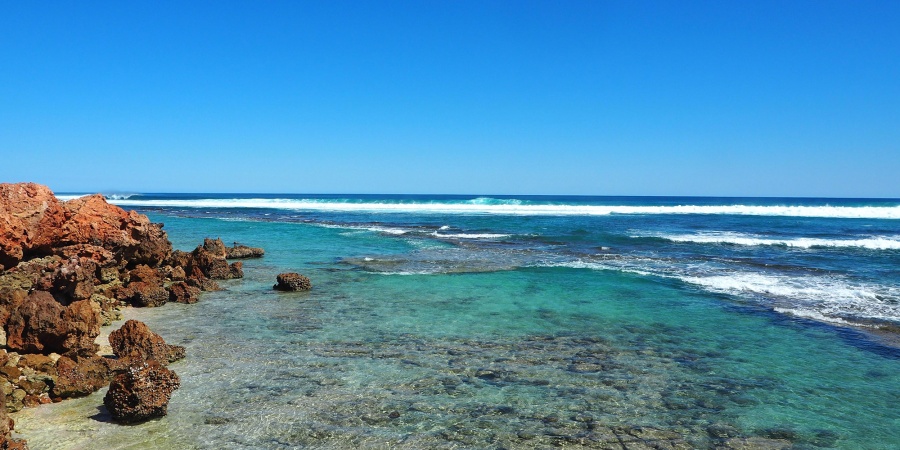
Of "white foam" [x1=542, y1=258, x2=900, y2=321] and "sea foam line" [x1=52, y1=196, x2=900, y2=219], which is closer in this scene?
"white foam" [x1=542, y1=258, x2=900, y2=321]

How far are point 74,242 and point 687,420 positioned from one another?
987 cm

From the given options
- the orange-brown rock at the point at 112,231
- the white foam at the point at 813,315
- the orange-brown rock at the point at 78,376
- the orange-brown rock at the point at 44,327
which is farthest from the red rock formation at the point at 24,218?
the white foam at the point at 813,315

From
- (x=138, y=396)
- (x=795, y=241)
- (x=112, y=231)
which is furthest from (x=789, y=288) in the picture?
(x=112, y=231)

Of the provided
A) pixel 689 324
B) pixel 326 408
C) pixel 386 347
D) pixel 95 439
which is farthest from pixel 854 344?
pixel 95 439

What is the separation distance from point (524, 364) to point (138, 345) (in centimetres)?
498

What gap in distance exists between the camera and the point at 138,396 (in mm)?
5086

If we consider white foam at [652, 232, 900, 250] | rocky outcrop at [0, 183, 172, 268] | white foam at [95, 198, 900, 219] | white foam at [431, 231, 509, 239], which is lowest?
white foam at [431, 231, 509, 239]

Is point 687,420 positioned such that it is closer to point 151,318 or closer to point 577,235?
point 151,318

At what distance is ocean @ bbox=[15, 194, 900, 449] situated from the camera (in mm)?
5016

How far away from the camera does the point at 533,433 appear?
5.01 metres

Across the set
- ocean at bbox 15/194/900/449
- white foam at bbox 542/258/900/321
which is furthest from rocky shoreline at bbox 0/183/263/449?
white foam at bbox 542/258/900/321

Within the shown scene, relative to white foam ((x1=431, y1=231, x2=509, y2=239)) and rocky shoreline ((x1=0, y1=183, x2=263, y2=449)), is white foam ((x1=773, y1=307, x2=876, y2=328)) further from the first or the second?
white foam ((x1=431, y1=231, x2=509, y2=239))

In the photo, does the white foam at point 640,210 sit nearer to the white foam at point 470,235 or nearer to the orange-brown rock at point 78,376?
the white foam at point 470,235

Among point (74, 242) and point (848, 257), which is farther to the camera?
point (848, 257)
